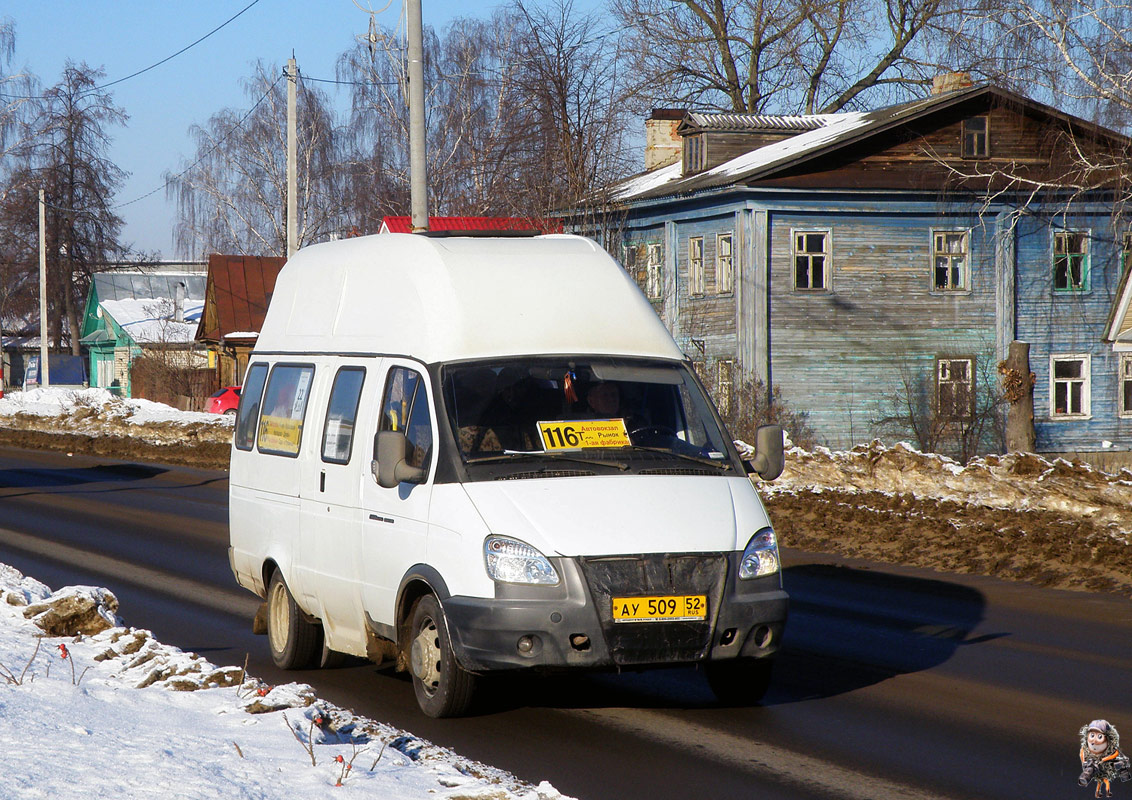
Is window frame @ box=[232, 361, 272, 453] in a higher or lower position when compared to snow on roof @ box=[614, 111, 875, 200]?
lower

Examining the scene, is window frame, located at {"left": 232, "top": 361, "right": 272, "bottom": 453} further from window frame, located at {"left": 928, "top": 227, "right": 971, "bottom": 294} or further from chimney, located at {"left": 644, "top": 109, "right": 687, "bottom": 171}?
chimney, located at {"left": 644, "top": 109, "right": 687, "bottom": 171}

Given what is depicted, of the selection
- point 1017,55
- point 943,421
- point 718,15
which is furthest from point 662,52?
point 1017,55

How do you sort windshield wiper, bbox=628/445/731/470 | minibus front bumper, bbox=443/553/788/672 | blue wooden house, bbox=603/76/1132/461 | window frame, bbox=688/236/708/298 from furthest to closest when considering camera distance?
window frame, bbox=688/236/708/298
blue wooden house, bbox=603/76/1132/461
windshield wiper, bbox=628/445/731/470
minibus front bumper, bbox=443/553/788/672

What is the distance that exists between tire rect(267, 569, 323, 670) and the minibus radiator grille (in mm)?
2755

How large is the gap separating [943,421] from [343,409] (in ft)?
85.3

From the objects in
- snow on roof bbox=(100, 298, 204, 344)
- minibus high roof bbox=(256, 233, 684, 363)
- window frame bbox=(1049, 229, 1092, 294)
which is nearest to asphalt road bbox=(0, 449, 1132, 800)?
minibus high roof bbox=(256, 233, 684, 363)

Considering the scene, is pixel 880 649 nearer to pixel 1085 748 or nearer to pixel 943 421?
pixel 1085 748

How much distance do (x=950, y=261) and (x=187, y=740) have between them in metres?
33.8

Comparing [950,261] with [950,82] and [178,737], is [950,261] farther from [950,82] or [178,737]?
[178,737]

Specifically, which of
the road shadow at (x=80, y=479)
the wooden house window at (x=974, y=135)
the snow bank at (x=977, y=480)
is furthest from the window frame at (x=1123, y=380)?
the road shadow at (x=80, y=479)

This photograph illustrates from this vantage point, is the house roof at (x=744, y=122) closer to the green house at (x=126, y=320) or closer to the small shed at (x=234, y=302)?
the small shed at (x=234, y=302)

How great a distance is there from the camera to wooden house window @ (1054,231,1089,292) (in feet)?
125

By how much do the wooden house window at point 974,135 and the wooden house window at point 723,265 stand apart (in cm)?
655

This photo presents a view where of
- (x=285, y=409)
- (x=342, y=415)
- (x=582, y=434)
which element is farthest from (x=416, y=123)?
(x=582, y=434)
